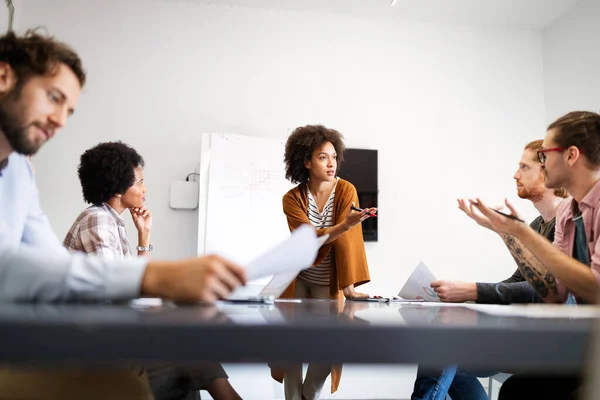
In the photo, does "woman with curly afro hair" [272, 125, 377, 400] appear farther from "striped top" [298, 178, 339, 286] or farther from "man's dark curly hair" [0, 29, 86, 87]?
"man's dark curly hair" [0, 29, 86, 87]

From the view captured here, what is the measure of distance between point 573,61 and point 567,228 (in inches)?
126

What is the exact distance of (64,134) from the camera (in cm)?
375

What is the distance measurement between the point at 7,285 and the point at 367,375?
136 inches

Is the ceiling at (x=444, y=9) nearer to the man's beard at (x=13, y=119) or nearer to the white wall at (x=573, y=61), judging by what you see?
the white wall at (x=573, y=61)

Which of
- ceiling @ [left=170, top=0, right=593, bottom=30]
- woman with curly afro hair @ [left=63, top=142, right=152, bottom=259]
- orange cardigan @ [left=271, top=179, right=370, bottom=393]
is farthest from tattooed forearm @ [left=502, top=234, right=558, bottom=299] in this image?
ceiling @ [left=170, top=0, right=593, bottom=30]

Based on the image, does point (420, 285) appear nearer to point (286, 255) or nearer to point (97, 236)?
point (286, 255)

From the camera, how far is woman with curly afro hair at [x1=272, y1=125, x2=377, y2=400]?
8.28ft

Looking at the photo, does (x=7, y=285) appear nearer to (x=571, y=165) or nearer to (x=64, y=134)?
(x=571, y=165)

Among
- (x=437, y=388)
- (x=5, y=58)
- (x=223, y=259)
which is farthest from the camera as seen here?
(x=437, y=388)

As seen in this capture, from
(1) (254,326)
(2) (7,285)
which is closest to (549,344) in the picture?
(1) (254,326)

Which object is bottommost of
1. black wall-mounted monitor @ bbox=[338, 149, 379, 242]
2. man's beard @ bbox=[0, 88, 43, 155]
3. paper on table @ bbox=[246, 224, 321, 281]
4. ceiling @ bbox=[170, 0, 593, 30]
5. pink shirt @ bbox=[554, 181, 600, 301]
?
paper on table @ bbox=[246, 224, 321, 281]

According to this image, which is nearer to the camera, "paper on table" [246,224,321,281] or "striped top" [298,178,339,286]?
"paper on table" [246,224,321,281]

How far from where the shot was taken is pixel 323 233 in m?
2.45

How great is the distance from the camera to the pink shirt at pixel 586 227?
1.27 meters
